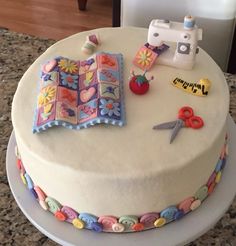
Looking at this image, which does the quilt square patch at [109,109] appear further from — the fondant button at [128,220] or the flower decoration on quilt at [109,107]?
the fondant button at [128,220]

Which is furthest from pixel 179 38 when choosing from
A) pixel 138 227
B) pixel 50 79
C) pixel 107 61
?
pixel 138 227

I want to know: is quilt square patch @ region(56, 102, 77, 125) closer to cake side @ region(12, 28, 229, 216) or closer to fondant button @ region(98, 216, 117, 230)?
cake side @ region(12, 28, 229, 216)

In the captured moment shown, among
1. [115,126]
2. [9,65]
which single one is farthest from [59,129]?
[9,65]

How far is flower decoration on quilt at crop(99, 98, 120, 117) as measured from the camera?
0.83 metres

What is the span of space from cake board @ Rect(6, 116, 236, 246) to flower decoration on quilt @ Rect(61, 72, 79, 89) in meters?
0.22

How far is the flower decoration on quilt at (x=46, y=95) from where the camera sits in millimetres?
863

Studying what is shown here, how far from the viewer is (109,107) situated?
0.84m

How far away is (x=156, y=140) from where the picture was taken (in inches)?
32.5

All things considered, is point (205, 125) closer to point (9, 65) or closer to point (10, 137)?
point (10, 137)

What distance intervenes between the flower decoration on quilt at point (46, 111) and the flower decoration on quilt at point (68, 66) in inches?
3.8

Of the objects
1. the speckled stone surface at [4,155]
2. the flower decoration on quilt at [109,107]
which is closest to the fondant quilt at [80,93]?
the flower decoration on quilt at [109,107]

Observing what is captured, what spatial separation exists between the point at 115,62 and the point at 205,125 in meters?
0.22

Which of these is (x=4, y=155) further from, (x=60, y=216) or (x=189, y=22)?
(x=189, y=22)

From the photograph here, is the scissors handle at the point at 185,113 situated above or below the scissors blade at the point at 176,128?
above
